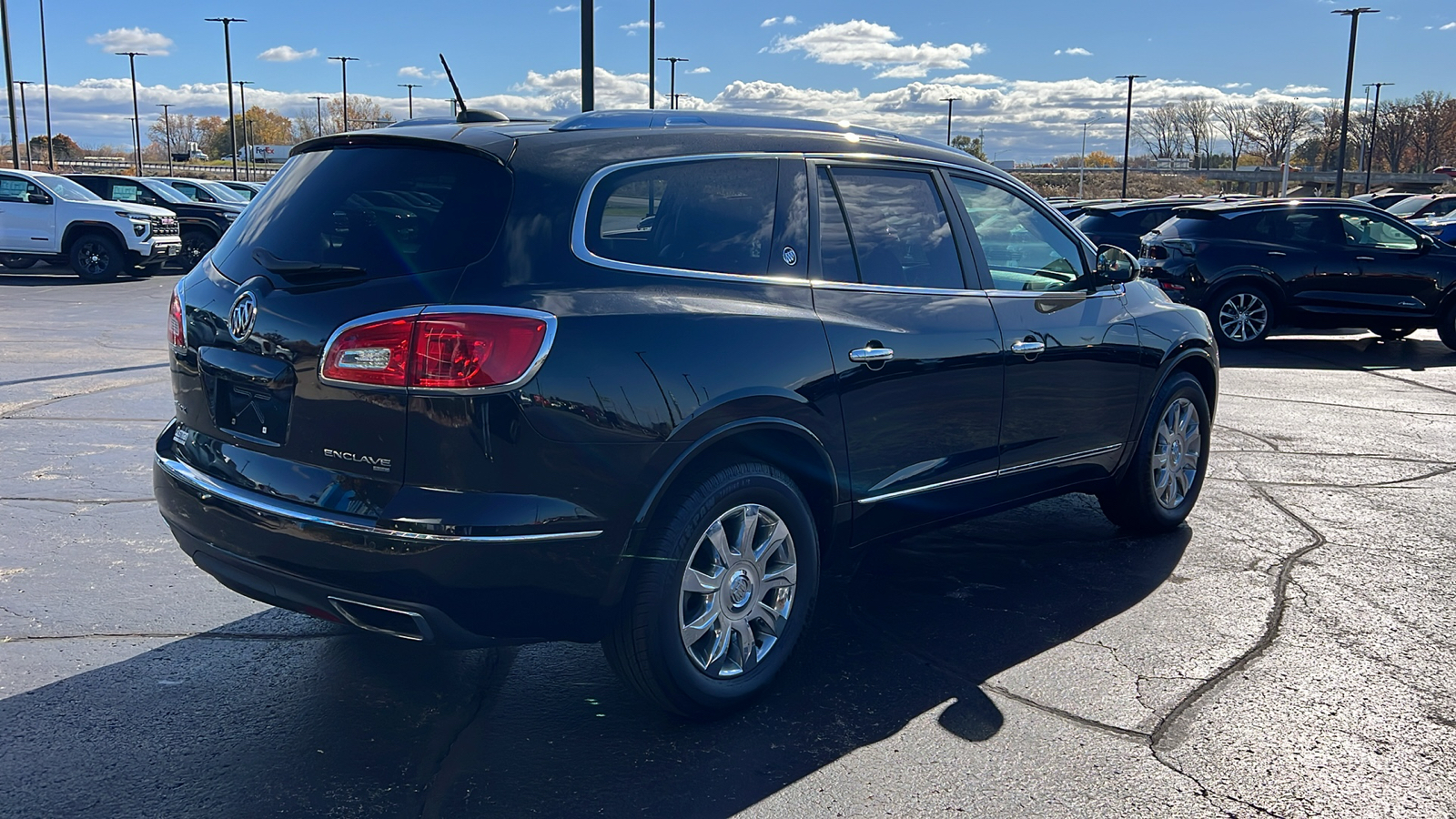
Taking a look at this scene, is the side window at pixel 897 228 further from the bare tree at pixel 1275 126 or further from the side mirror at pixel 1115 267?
the bare tree at pixel 1275 126

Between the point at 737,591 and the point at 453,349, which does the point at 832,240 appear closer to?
the point at 737,591

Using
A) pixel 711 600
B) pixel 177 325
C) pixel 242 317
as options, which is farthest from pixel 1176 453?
pixel 177 325

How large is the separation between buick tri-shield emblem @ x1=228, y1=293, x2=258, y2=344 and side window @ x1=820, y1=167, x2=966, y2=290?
1.81 metres

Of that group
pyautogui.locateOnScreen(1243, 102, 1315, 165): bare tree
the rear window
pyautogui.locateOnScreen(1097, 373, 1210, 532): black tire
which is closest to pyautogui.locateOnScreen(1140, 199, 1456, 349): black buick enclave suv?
pyautogui.locateOnScreen(1097, 373, 1210, 532): black tire

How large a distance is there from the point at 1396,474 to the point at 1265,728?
421cm

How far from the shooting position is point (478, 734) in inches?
138

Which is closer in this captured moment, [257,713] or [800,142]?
[257,713]

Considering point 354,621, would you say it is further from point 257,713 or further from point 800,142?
point 800,142

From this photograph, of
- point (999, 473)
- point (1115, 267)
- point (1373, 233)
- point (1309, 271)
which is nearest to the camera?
point (999, 473)

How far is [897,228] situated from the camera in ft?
14.2

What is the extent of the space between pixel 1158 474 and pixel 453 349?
3.82m

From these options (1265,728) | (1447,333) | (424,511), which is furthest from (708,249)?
(1447,333)

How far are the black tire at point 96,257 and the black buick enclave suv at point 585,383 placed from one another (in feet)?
60.7

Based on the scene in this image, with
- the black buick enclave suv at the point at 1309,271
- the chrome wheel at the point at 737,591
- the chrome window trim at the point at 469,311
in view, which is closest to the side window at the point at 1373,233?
the black buick enclave suv at the point at 1309,271
